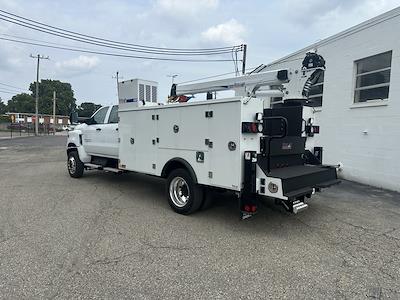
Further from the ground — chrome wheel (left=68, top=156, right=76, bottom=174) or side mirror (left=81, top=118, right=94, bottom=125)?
side mirror (left=81, top=118, right=94, bottom=125)

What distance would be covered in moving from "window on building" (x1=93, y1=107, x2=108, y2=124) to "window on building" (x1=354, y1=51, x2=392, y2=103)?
778cm

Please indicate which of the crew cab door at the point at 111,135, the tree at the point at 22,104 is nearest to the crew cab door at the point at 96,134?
the crew cab door at the point at 111,135

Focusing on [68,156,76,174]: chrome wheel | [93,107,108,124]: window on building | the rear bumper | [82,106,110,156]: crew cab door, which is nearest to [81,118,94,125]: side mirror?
[82,106,110,156]: crew cab door

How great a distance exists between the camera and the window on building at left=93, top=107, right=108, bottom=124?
351 inches

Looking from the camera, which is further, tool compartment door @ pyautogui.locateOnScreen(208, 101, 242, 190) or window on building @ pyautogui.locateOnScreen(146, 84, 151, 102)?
window on building @ pyautogui.locateOnScreen(146, 84, 151, 102)

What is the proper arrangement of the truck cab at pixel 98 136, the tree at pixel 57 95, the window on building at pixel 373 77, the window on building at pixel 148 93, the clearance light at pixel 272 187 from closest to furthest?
the clearance light at pixel 272 187 < the window on building at pixel 148 93 < the truck cab at pixel 98 136 < the window on building at pixel 373 77 < the tree at pixel 57 95

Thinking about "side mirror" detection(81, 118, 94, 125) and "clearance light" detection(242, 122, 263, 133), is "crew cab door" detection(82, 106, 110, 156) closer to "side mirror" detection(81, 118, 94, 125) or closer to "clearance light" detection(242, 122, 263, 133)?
"side mirror" detection(81, 118, 94, 125)

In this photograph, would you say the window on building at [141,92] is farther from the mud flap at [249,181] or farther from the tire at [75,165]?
the mud flap at [249,181]

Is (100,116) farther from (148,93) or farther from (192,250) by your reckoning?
(192,250)

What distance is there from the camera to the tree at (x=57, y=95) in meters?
104

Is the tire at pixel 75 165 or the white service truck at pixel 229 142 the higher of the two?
the white service truck at pixel 229 142

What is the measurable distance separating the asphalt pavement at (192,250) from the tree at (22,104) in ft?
385

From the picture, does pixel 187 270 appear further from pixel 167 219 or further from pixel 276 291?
pixel 167 219

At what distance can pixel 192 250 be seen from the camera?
4.36 metres
